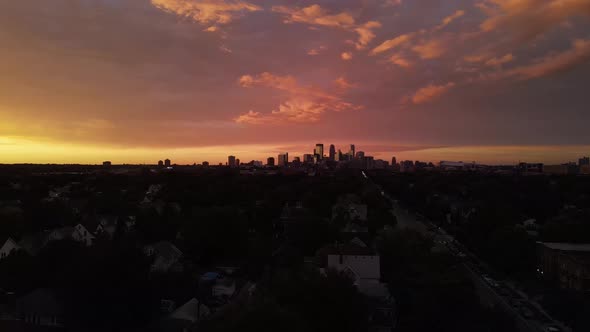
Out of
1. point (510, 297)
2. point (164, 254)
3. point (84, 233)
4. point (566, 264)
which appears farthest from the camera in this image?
point (84, 233)

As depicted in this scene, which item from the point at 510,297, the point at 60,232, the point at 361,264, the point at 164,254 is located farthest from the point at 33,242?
the point at 510,297

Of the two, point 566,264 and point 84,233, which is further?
point 84,233

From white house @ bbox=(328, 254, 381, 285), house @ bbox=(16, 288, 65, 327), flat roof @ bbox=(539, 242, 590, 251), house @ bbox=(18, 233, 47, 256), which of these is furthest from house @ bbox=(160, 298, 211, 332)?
flat roof @ bbox=(539, 242, 590, 251)

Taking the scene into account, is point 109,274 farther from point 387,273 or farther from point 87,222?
point 87,222

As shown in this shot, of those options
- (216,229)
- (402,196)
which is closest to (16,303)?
(216,229)

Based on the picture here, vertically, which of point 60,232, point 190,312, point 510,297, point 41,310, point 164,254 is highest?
point 60,232

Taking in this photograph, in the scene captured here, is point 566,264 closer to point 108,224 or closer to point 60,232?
point 60,232
